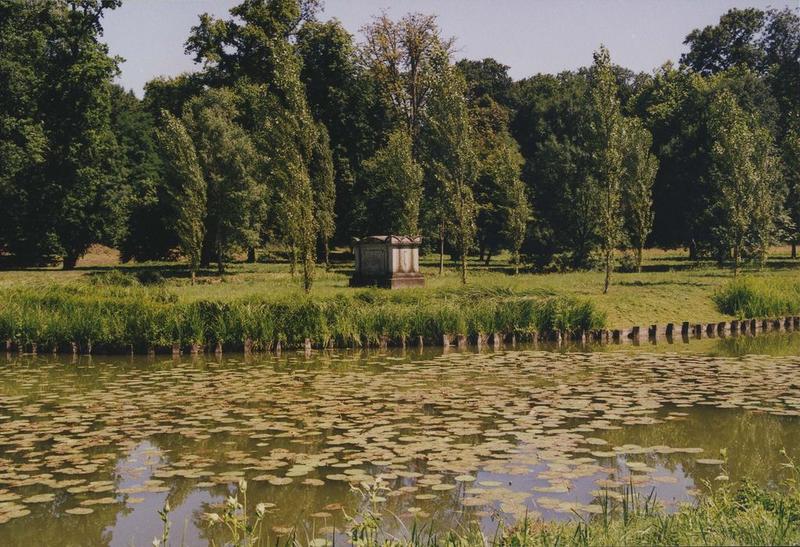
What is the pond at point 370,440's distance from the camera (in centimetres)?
802

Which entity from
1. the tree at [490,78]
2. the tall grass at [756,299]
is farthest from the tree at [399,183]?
the tree at [490,78]

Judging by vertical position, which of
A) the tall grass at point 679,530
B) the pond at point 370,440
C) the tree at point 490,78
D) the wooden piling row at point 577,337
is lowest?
the pond at point 370,440

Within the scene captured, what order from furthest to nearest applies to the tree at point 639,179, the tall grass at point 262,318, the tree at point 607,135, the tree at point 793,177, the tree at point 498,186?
the tree at point 793,177 < the tree at point 498,186 < the tree at point 639,179 < the tree at point 607,135 < the tall grass at point 262,318

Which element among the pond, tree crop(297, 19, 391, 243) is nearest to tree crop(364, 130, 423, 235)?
tree crop(297, 19, 391, 243)

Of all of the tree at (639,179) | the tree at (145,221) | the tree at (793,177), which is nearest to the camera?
the tree at (639,179)

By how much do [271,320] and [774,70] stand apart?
59.3 meters

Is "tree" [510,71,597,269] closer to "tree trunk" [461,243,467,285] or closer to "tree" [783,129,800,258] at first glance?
"tree trunk" [461,243,467,285]

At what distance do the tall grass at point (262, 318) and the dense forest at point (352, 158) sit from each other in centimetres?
1174

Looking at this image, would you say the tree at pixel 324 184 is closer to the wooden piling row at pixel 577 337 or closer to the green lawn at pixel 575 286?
the green lawn at pixel 575 286

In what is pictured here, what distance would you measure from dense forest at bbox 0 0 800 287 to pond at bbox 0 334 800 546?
59.2 feet

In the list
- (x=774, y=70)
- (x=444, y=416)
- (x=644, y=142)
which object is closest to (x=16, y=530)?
(x=444, y=416)

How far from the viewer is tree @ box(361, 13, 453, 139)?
5056cm

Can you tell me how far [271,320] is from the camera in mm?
20812

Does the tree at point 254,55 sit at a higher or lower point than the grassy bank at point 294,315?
higher
